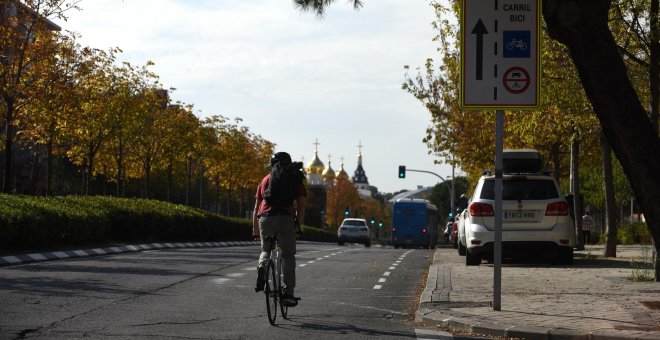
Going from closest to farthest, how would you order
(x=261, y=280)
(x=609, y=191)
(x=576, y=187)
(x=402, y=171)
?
(x=261, y=280), (x=609, y=191), (x=576, y=187), (x=402, y=171)

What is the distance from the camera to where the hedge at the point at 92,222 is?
21.4 meters

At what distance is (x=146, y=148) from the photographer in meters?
53.9

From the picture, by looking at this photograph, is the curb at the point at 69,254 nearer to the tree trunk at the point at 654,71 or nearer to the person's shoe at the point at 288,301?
the person's shoe at the point at 288,301

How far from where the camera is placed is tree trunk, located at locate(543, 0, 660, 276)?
10117 millimetres

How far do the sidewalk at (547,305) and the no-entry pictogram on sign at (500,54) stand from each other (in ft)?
7.54

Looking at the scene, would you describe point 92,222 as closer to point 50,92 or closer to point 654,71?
point 50,92

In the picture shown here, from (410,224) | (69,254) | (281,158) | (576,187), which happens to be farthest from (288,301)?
(410,224)

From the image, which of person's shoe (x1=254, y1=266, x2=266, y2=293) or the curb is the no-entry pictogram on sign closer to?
person's shoe (x1=254, y1=266, x2=266, y2=293)

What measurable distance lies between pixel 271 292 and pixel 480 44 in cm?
357

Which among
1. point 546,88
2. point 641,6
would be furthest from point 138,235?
point 641,6

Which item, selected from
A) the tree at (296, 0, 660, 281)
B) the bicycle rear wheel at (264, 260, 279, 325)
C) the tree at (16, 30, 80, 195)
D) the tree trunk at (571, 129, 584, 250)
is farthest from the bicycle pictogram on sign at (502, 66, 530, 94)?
the tree at (16, 30, 80, 195)

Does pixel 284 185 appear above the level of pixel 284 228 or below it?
above

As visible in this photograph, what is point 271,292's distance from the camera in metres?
10.8

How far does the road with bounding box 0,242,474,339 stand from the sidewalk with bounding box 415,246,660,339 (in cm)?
44
